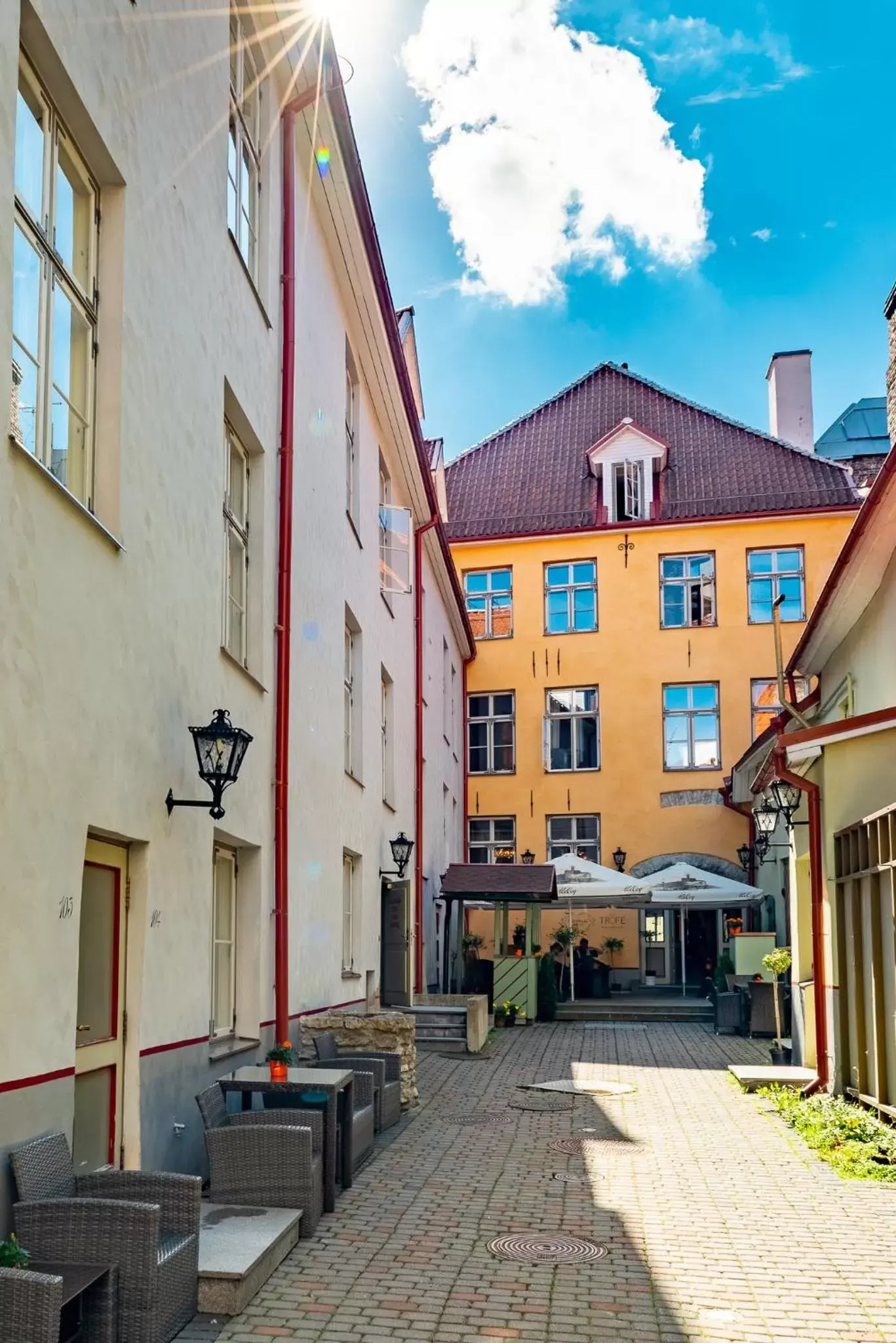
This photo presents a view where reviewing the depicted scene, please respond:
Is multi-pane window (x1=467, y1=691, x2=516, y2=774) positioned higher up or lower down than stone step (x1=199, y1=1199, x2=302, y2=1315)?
higher up

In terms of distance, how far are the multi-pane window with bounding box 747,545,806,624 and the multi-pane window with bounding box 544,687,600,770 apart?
157 inches

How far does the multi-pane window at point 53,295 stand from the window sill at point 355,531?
24.2ft

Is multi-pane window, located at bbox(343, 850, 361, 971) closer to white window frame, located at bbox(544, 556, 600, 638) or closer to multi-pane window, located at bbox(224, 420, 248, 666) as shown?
multi-pane window, located at bbox(224, 420, 248, 666)

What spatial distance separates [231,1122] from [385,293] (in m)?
9.62

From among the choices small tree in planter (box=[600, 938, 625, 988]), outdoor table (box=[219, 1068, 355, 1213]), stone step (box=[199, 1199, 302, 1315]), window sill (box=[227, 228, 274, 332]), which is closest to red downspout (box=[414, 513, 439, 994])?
small tree in planter (box=[600, 938, 625, 988])

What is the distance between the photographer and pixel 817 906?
12320mm

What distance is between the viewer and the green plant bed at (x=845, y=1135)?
880 cm

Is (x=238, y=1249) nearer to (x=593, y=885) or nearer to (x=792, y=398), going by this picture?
(x=593, y=885)

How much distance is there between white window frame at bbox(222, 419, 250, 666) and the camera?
9.05 metres

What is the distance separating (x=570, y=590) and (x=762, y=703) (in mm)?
4982

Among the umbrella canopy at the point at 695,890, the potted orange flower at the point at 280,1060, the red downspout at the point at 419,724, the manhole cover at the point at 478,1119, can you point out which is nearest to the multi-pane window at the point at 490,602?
the umbrella canopy at the point at 695,890

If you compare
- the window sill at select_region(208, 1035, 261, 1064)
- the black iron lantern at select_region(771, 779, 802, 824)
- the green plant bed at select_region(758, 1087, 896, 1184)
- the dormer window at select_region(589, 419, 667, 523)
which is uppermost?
the dormer window at select_region(589, 419, 667, 523)

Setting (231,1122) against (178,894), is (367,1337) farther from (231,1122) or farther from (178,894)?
(178,894)

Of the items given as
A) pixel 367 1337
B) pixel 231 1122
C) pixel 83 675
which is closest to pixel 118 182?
pixel 83 675
